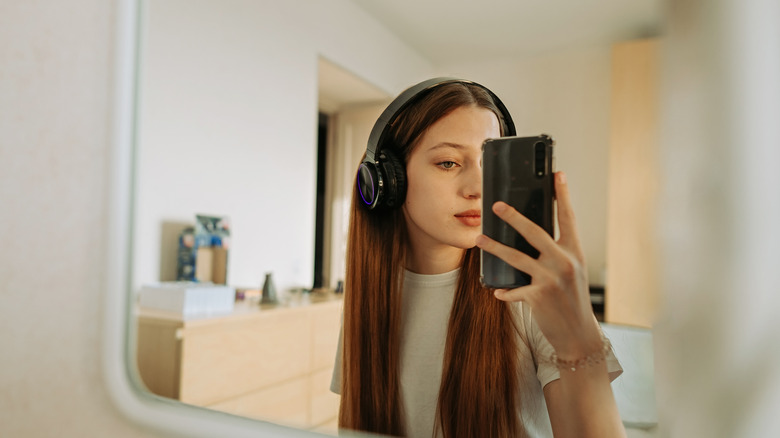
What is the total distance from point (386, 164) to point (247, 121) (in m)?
0.27

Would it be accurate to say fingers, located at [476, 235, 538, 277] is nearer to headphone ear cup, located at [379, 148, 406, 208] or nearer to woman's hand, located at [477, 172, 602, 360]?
woman's hand, located at [477, 172, 602, 360]

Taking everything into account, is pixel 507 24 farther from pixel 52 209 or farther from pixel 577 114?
pixel 52 209

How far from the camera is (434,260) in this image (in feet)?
1.94

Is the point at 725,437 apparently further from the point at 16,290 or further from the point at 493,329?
the point at 16,290

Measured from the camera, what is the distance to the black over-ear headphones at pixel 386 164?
0.59m

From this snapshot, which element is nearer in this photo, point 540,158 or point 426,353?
point 540,158

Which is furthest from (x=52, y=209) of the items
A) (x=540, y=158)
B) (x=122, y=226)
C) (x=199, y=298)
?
(x=540, y=158)

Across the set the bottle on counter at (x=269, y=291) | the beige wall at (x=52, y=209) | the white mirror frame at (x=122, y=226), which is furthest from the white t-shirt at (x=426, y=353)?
the beige wall at (x=52, y=209)

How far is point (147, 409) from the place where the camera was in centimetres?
81

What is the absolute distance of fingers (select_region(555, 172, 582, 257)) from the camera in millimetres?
508

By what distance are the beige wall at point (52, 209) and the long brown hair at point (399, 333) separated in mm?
532

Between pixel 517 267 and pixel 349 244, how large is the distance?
23cm

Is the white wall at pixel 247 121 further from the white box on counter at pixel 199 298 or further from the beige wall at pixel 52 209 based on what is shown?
the beige wall at pixel 52 209

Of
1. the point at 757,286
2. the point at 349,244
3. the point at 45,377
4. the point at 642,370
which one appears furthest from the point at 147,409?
the point at 757,286
